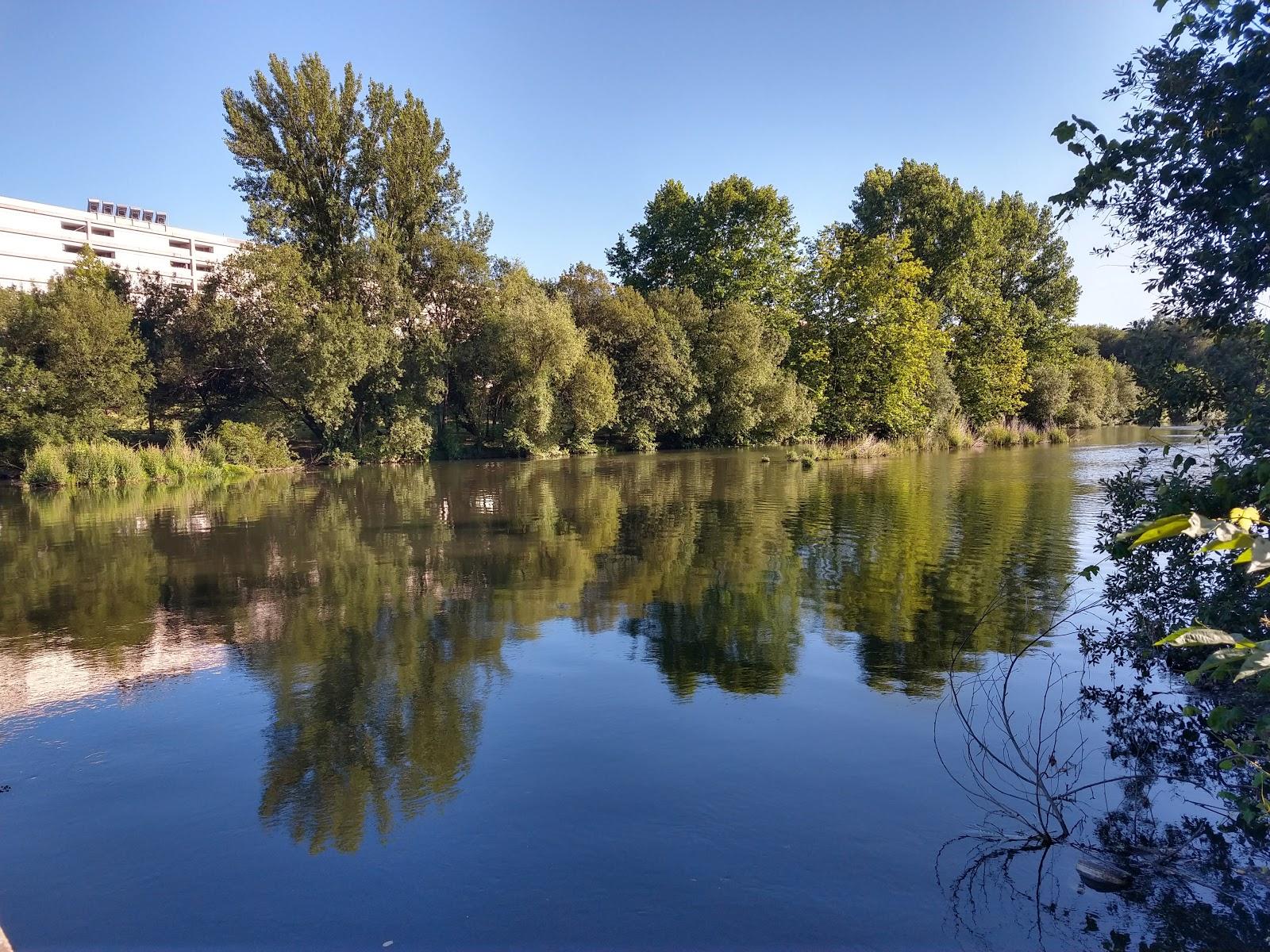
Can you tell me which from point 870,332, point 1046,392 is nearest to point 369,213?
point 870,332

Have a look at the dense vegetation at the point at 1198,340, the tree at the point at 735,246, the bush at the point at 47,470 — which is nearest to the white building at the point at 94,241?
the tree at the point at 735,246

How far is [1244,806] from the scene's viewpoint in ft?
10.1

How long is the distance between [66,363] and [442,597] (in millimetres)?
27461

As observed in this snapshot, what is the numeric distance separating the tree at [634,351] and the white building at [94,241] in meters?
43.1

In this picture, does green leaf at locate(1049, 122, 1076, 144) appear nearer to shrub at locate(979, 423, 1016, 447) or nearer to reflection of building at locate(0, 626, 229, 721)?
reflection of building at locate(0, 626, 229, 721)

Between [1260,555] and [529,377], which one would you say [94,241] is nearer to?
[529,377]

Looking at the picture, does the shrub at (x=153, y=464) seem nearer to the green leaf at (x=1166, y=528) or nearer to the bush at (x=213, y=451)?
the bush at (x=213, y=451)

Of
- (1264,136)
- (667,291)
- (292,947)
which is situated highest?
(667,291)

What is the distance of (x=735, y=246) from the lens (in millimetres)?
53000

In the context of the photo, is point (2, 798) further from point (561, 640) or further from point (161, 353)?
point (161, 353)

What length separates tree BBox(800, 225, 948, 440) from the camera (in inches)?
1729

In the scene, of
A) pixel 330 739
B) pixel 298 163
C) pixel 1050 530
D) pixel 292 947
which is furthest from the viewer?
pixel 298 163

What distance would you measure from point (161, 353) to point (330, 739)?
1375 inches

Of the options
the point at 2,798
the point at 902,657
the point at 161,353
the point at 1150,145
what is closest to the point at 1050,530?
the point at 902,657
